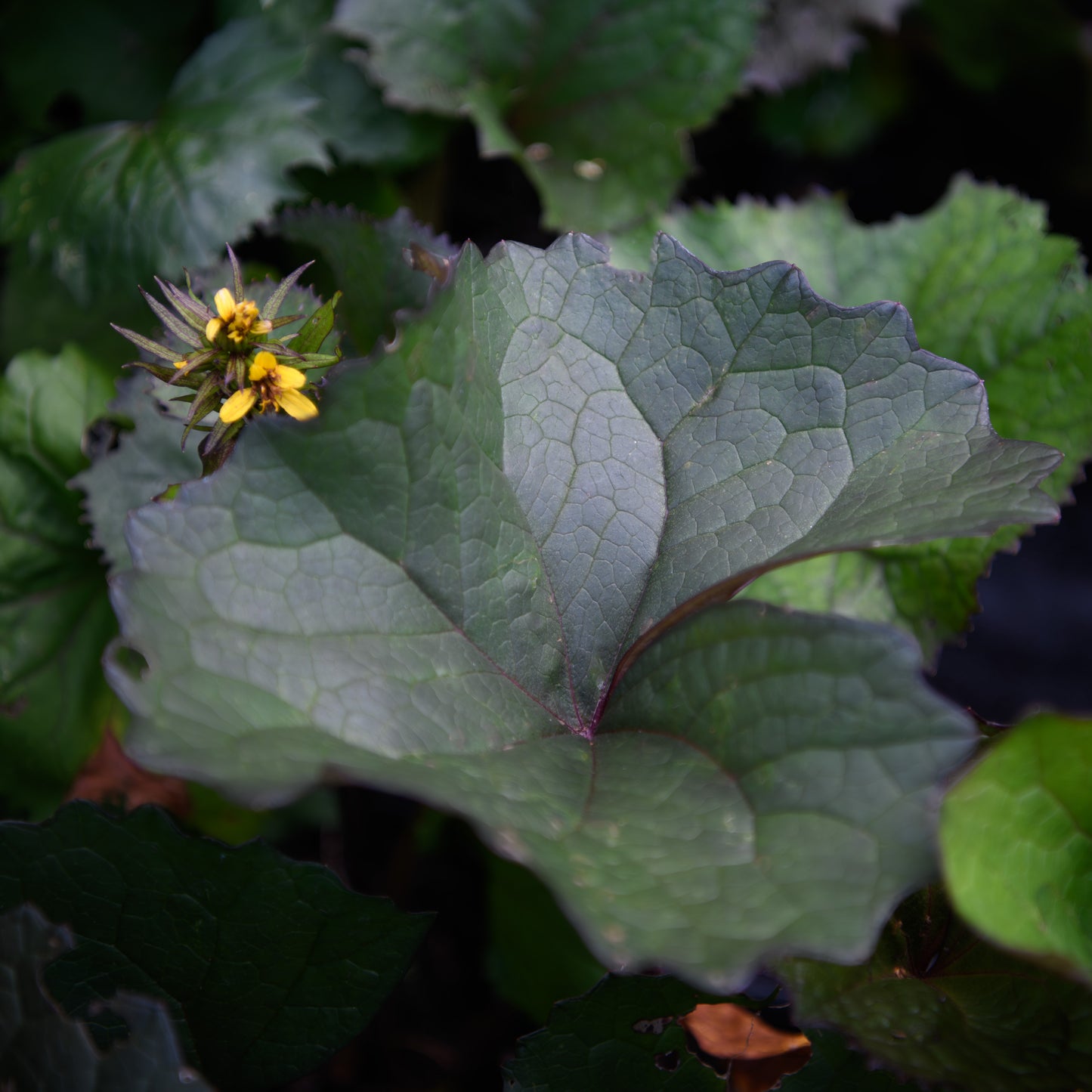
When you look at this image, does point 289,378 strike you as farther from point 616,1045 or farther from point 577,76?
point 577,76

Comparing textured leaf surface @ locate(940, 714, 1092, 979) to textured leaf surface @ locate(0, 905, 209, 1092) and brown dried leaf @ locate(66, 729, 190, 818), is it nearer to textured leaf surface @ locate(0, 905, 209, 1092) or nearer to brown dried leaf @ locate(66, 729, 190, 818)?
textured leaf surface @ locate(0, 905, 209, 1092)

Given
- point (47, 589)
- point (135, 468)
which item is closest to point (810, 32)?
point (135, 468)

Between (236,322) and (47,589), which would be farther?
(47,589)

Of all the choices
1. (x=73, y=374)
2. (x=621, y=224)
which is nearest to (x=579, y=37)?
(x=621, y=224)

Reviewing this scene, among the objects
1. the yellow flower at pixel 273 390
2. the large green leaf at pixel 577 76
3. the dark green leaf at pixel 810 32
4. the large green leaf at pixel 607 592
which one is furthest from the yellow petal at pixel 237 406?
the dark green leaf at pixel 810 32

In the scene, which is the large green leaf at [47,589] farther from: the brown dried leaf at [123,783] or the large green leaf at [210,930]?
the large green leaf at [210,930]

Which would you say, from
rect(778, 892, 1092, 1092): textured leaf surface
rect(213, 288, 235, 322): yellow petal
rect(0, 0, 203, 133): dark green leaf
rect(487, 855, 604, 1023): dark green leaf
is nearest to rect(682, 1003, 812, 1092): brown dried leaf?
rect(778, 892, 1092, 1092): textured leaf surface
